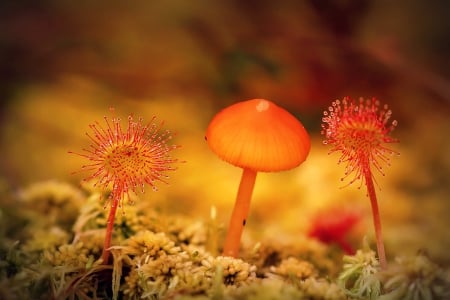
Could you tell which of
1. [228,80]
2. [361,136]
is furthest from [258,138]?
[228,80]

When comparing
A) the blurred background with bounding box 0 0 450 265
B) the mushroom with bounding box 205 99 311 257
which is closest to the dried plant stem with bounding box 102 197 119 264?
the mushroom with bounding box 205 99 311 257

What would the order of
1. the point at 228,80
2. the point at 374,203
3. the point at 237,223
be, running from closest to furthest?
1. the point at 374,203
2. the point at 237,223
3. the point at 228,80

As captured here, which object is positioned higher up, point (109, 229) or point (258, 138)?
point (258, 138)

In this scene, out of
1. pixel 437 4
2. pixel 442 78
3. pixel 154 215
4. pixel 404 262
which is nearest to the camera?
pixel 404 262

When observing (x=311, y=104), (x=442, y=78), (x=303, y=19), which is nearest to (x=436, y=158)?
(x=442, y=78)

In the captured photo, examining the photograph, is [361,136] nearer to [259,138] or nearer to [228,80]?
[259,138]

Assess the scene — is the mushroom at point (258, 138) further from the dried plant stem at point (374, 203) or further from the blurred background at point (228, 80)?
the blurred background at point (228, 80)

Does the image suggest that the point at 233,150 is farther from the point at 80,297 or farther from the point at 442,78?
the point at 442,78
